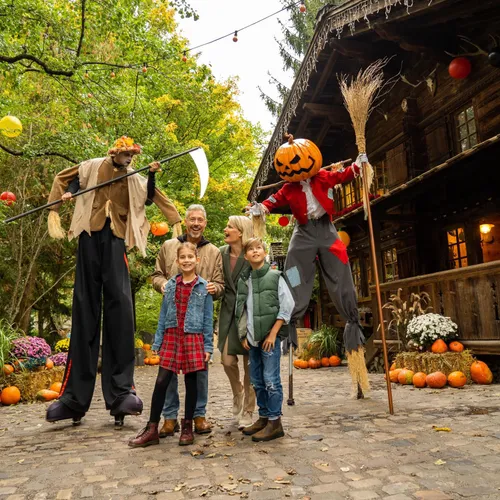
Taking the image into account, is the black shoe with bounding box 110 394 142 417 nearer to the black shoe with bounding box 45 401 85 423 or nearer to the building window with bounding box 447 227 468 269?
the black shoe with bounding box 45 401 85 423

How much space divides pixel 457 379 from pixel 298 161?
11.3 feet

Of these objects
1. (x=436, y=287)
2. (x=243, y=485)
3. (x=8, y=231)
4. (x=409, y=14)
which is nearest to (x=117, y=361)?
(x=243, y=485)

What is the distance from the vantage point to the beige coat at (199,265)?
400 cm

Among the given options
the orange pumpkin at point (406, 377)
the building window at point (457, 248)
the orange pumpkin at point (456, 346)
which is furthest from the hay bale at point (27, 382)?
the building window at point (457, 248)

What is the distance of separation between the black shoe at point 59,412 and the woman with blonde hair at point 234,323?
1.38 metres

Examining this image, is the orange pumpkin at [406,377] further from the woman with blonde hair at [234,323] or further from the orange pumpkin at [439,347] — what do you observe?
the woman with blonde hair at [234,323]

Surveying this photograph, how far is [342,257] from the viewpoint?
4785 mm

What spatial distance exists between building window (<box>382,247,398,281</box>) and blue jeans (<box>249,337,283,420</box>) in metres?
7.94

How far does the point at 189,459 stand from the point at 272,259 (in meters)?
16.8

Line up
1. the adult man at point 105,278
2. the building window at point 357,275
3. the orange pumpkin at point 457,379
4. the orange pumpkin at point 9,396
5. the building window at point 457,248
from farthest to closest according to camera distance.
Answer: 1. the building window at point 357,275
2. the building window at point 457,248
3. the orange pumpkin at point 9,396
4. the orange pumpkin at point 457,379
5. the adult man at point 105,278

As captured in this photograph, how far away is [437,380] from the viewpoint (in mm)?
6047

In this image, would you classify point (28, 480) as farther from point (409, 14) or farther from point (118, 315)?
point (409, 14)

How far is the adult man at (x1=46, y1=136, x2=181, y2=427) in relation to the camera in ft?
13.8

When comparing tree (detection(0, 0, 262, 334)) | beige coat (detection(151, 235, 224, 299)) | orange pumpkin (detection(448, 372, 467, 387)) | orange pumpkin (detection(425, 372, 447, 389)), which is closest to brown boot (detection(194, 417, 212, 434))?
beige coat (detection(151, 235, 224, 299))
